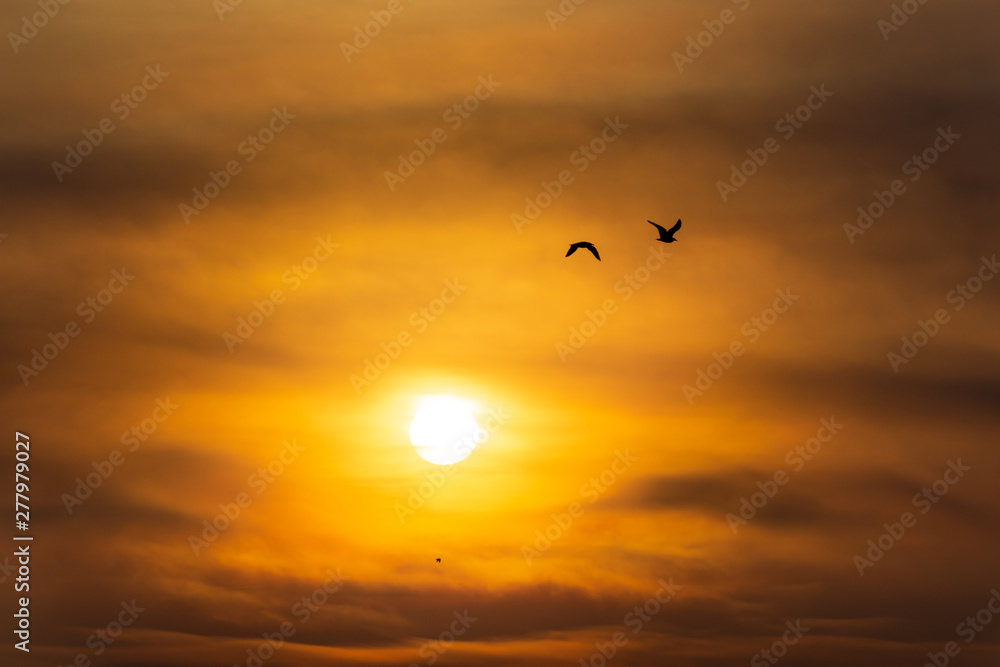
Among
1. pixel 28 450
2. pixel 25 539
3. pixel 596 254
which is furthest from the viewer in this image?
pixel 596 254

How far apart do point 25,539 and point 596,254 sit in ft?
141

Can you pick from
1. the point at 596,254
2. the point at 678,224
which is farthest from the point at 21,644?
the point at 678,224

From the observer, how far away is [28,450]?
54375 millimetres

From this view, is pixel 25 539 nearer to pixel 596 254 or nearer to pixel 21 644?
pixel 21 644

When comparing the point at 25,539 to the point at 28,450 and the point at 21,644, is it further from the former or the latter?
the point at 21,644

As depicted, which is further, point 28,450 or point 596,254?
point 596,254

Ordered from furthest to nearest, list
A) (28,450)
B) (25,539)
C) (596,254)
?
(596,254) < (28,450) < (25,539)

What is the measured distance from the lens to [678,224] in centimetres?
6819

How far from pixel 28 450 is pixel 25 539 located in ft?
20.3

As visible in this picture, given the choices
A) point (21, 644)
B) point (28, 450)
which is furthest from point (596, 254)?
point (21, 644)

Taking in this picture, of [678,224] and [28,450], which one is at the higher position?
[678,224]

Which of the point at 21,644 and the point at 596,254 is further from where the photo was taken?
the point at 596,254

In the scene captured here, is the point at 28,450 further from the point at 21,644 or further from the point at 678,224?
the point at 678,224

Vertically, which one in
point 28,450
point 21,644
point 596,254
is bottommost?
point 21,644
